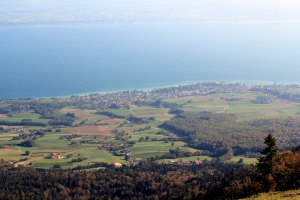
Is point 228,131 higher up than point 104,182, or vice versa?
point 228,131

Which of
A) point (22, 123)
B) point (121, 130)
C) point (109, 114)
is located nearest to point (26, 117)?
point (22, 123)

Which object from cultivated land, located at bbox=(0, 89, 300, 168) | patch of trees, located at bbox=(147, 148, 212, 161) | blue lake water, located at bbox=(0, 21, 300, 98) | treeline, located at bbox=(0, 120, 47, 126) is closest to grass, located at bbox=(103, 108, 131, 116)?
cultivated land, located at bbox=(0, 89, 300, 168)

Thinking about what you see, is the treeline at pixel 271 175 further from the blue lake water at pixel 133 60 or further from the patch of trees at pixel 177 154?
the blue lake water at pixel 133 60

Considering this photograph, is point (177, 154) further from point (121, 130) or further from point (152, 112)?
point (152, 112)

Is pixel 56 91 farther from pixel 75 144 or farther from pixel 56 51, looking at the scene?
pixel 56 51

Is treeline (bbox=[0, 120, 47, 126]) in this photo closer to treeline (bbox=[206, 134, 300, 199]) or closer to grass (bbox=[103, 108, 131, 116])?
grass (bbox=[103, 108, 131, 116])

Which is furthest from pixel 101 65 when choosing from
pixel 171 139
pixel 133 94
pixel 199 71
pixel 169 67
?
pixel 171 139
